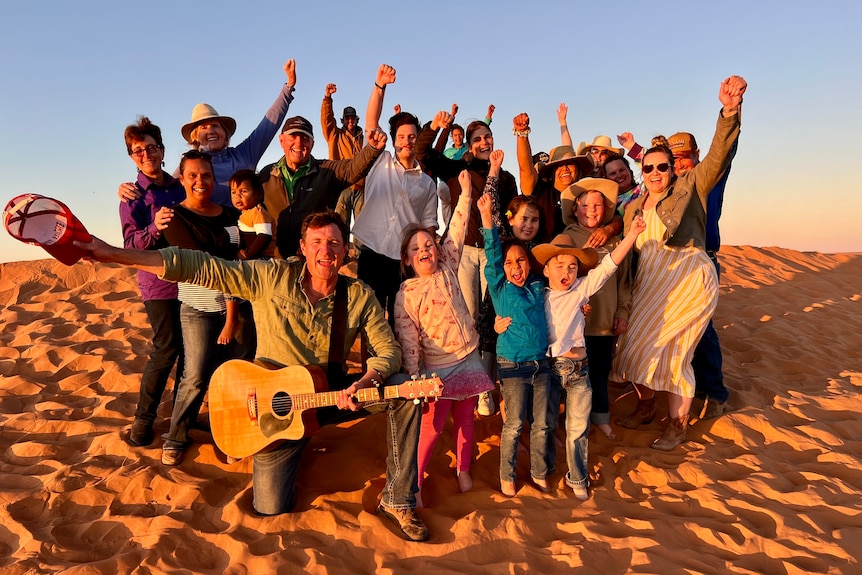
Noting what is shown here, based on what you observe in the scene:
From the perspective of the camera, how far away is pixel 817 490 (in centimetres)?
342

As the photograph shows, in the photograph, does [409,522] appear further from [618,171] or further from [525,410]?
[618,171]

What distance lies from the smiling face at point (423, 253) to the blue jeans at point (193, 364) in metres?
1.54

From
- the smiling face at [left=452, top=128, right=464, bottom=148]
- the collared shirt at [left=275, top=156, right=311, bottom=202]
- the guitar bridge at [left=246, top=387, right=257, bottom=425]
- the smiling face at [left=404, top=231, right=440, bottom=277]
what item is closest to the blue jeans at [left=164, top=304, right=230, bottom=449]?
the guitar bridge at [left=246, top=387, right=257, bottom=425]

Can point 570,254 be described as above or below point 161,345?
above

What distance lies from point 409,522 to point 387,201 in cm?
245

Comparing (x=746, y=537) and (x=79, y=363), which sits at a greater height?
(x=79, y=363)

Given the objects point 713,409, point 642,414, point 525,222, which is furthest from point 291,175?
point 713,409

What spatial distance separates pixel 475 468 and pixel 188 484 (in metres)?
2.01

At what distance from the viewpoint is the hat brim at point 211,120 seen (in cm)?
444

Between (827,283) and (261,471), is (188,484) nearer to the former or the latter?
(261,471)

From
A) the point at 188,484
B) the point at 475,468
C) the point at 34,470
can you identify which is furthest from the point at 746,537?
the point at 34,470

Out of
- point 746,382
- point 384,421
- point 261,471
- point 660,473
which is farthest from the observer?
point 746,382

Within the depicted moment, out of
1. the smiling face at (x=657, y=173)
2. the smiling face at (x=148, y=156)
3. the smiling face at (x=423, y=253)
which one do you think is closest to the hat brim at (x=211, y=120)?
the smiling face at (x=148, y=156)

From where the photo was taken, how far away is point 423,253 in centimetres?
A: 334
